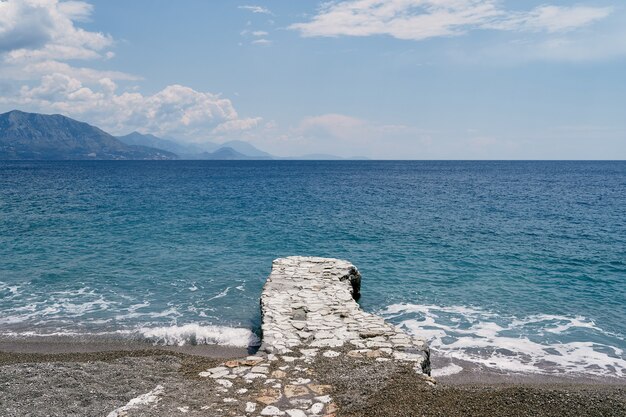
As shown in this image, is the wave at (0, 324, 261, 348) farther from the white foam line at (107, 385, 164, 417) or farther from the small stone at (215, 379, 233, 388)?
the white foam line at (107, 385, 164, 417)

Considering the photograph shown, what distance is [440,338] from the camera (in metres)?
16.2

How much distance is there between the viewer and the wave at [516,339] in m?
14.5

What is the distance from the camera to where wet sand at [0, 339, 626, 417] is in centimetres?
885

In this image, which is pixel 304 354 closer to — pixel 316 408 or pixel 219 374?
pixel 219 374

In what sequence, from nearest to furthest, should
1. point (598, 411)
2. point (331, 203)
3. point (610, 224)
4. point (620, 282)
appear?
1. point (598, 411)
2. point (620, 282)
3. point (610, 224)
4. point (331, 203)

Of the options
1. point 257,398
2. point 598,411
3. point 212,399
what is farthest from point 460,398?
point 212,399

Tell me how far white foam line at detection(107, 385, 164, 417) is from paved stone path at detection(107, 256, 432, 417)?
87cm

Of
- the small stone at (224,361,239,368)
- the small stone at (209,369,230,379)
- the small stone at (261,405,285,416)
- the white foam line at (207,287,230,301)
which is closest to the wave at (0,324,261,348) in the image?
the white foam line at (207,287,230,301)

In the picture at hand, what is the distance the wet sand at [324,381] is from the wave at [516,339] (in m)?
4.21

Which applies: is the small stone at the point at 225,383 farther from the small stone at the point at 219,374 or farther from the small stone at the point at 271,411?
the small stone at the point at 271,411

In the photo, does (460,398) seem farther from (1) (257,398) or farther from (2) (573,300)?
(2) (573,300)

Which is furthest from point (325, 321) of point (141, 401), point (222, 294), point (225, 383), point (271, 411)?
point (222, 294)

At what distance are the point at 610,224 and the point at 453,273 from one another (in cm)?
2366

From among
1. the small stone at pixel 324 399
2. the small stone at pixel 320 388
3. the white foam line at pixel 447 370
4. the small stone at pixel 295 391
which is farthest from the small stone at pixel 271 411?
the white foam line at pixel 447 370
